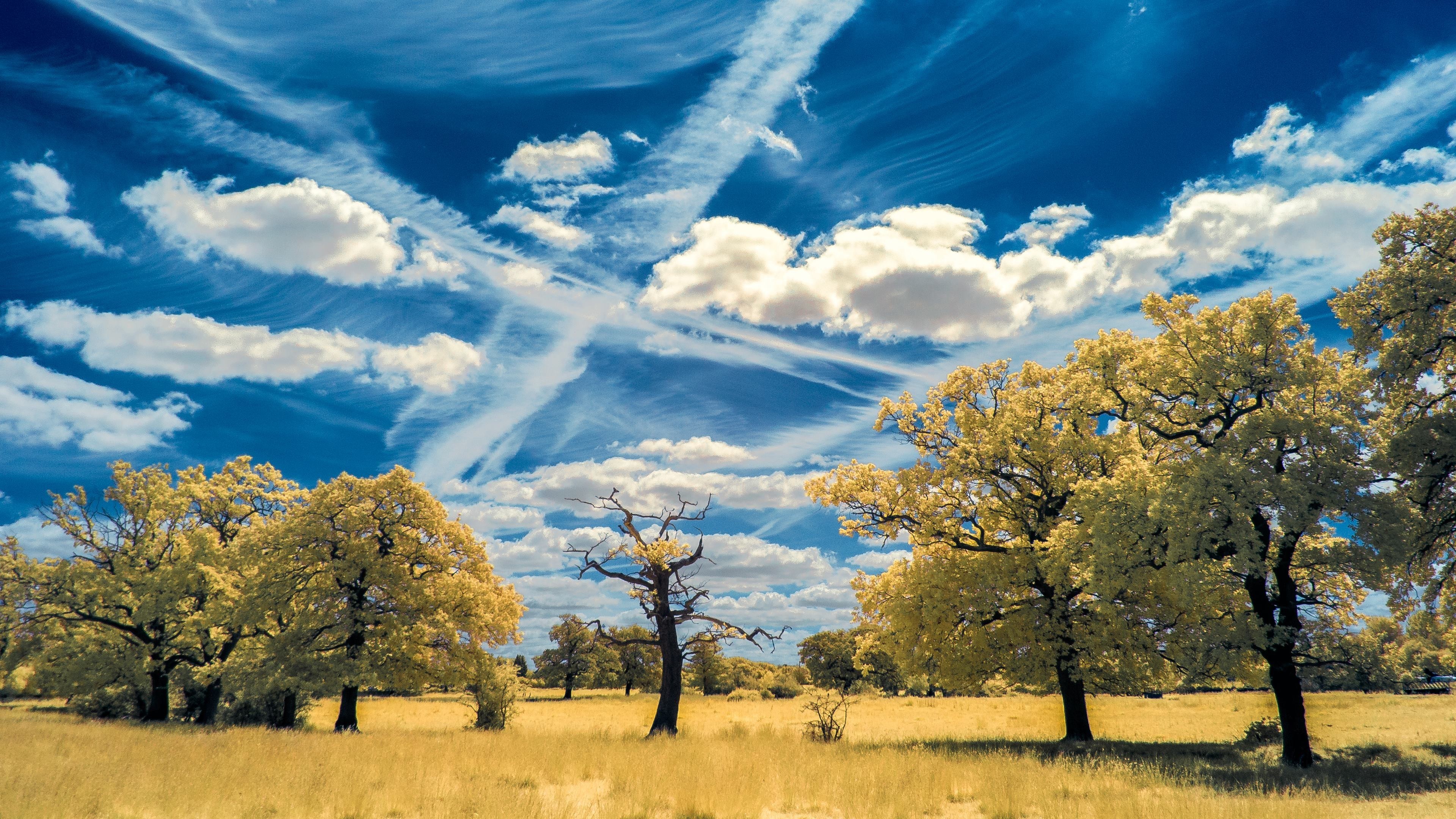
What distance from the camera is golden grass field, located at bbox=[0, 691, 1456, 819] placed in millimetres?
11977

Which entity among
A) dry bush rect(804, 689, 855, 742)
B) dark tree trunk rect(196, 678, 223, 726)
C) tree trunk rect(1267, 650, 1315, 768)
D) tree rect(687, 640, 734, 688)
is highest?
tree trunk rect(1267, 650, 1315, 768)

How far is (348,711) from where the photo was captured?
30.5 m

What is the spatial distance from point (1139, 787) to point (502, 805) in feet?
43.5

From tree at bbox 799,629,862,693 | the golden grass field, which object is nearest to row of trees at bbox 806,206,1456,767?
the golden grass field

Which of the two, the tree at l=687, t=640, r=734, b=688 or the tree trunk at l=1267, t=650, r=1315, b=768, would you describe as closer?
the tree trunk at l=1267, t=650, r=1315, b=768

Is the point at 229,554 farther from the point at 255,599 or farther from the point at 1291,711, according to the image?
the point at 1291,711

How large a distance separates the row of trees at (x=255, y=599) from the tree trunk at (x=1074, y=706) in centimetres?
2319

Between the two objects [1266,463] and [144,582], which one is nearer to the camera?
[1266,463]

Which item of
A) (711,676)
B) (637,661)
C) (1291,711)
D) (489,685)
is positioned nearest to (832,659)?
(711,676)

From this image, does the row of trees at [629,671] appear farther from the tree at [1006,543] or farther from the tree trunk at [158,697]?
Answer: the tree at [1006,543]

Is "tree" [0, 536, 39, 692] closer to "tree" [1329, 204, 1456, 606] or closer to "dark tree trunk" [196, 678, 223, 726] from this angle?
"dark tree trunk" [196, 678, 223, 726]

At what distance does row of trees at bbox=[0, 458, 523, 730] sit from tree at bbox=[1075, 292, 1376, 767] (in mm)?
27323

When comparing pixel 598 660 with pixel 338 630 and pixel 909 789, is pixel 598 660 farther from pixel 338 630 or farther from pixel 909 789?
pixel 909 789

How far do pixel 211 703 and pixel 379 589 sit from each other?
46.6 feet
